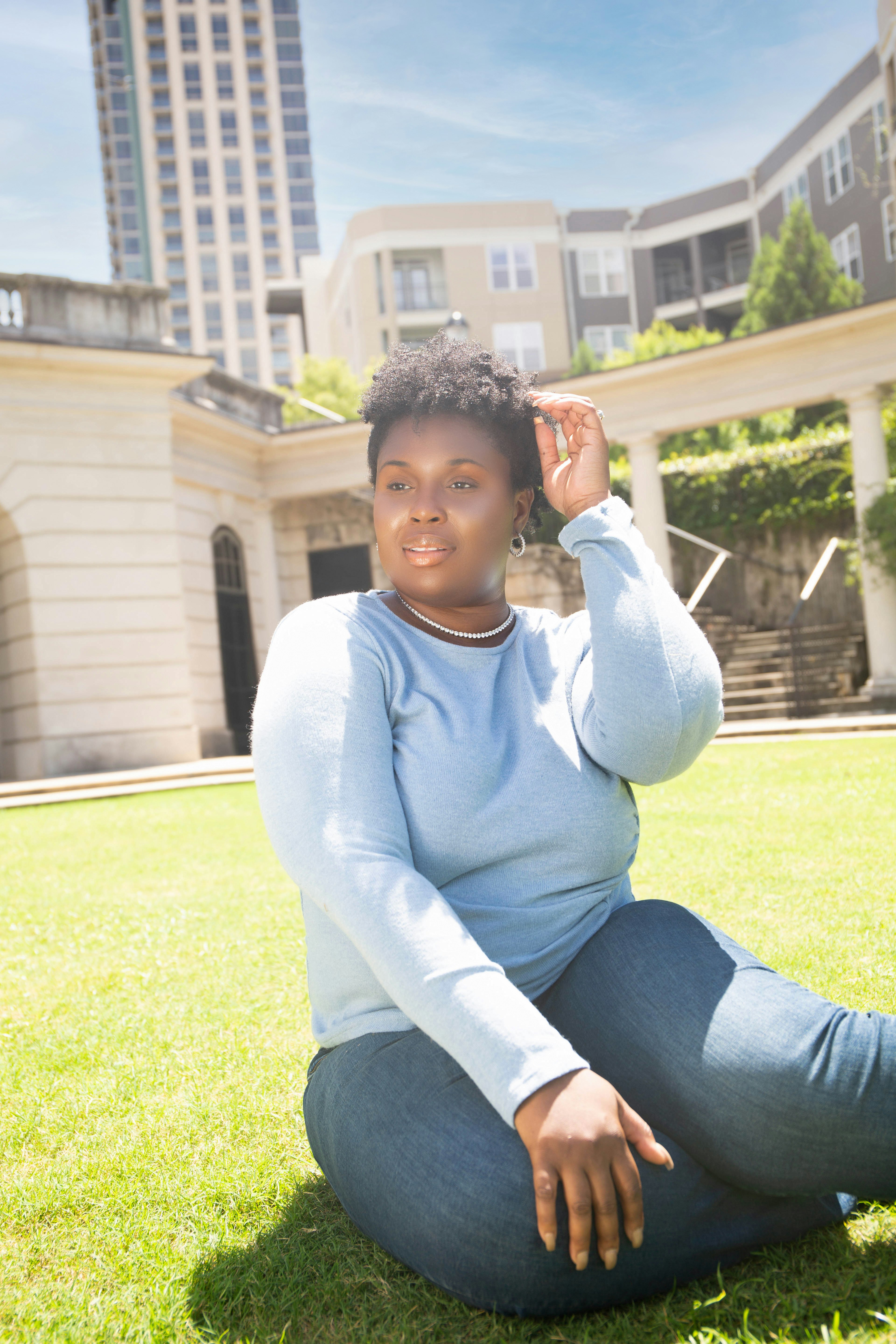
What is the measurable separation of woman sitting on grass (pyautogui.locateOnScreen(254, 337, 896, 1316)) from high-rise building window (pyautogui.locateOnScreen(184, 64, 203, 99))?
79.5 meters

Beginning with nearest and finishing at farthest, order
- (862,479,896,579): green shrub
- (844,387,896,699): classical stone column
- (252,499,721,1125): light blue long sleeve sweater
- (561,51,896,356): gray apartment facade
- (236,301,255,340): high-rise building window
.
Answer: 1. (252,499,721,1125): light blue long sleeve sweater
2. (862,479,896,579): green shrub
3. (844,387,896,699): classical stone column
4. (561,51,896,356): gray apartment facade
5. (236,301,255,340): high-rise building window

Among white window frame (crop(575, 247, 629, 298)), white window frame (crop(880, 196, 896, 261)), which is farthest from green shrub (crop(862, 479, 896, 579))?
white window frame (crop(575, 247, 629, 298))

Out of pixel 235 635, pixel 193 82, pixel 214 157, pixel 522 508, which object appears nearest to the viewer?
pixel 522 508

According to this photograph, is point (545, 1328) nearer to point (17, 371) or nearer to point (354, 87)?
point (354, 87)

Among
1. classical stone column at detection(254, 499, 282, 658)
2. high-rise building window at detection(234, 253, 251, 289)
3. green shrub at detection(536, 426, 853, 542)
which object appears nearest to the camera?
green shrub at detection(536, 426, 853, 542)

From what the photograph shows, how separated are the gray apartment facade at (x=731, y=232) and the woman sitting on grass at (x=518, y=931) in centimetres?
2901

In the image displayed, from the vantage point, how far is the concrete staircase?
13453 millimetres

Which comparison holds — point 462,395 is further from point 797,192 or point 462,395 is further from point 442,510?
point 797,192

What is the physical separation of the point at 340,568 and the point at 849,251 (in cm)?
2072


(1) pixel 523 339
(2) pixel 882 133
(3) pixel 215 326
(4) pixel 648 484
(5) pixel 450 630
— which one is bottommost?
(5) pixel 450 630

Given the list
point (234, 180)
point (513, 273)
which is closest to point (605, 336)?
point (513, 273)

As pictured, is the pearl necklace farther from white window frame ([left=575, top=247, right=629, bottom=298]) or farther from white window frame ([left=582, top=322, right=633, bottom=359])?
white window frame ([left=575, top=247, right=629, bottom=298])

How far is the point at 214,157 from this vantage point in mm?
70312

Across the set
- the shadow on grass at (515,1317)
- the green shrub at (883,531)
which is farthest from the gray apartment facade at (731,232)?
the shadow on grass at (515,1317)
